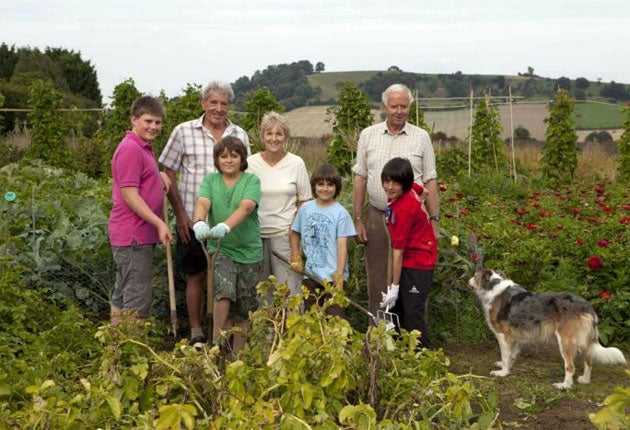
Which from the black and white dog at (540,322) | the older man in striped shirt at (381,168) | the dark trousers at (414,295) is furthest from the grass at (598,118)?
the dark trousers at (414,295)

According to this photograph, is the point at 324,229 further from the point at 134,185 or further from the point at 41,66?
the point at 41,66

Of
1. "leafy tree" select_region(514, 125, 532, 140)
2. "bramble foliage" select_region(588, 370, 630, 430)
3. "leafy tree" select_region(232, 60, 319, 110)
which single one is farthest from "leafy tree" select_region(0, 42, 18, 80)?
"bramble foliage" select_region(588, 370, 630, 430)

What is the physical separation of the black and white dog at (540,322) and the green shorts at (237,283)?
1706 millimetres

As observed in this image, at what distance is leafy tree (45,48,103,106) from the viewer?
45062 millimetres

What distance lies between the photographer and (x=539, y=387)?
5742 millimetres

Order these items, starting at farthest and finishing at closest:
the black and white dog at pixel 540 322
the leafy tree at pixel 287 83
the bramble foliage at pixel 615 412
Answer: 1. the leafy tree at pixel 287 83
2. the black and white dog at pixel 540 322
3. the bramble foliage at pixel 615 412

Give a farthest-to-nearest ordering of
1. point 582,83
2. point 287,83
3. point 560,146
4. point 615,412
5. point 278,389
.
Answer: point 582,83 → point 287,83 → point 560,146 → point 278,389 → point 615,412

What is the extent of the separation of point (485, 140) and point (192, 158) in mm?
12031

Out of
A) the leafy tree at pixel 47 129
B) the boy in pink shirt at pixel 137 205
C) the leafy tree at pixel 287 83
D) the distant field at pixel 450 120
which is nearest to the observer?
the boy in pink shirt at pixel 137 205

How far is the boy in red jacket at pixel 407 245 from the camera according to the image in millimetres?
5242

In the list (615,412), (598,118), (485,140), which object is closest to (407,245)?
(615,412)

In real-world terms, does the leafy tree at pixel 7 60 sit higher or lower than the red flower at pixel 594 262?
higher

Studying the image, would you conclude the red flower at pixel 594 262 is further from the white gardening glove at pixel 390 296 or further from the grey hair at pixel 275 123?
the grey hair at pixel 275 123

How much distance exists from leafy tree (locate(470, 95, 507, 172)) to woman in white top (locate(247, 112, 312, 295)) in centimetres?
1123
